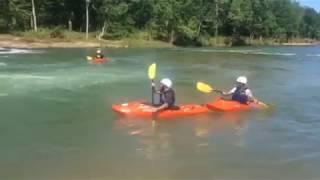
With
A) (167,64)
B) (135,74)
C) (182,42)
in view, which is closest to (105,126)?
(135,74)

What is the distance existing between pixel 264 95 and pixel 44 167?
14.9 meters

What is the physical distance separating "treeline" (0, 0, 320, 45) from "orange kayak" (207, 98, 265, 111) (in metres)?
52.4

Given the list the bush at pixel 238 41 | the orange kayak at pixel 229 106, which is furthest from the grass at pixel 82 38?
the orange kayak at pixel 229 106

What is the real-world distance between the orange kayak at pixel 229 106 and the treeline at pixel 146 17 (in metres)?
52.4

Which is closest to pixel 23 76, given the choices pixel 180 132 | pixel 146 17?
pixel 180 132

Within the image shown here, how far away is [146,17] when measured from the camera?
81.3m

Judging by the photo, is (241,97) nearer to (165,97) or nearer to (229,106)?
(229,106)

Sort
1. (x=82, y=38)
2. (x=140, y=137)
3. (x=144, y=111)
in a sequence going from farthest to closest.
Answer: (x=82, y=38) < (x=144, y=111) < (x=140, y=137)

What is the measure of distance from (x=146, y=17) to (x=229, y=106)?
63225mm

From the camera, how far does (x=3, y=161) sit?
12.0m

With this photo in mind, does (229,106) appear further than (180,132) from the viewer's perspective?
Yes

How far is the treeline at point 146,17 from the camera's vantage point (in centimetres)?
7213

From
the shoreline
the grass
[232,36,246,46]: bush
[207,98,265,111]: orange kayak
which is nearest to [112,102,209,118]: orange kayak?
[207,98,265,111]: orange kayak

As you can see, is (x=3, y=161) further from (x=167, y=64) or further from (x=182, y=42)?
(x=182, y=42)
